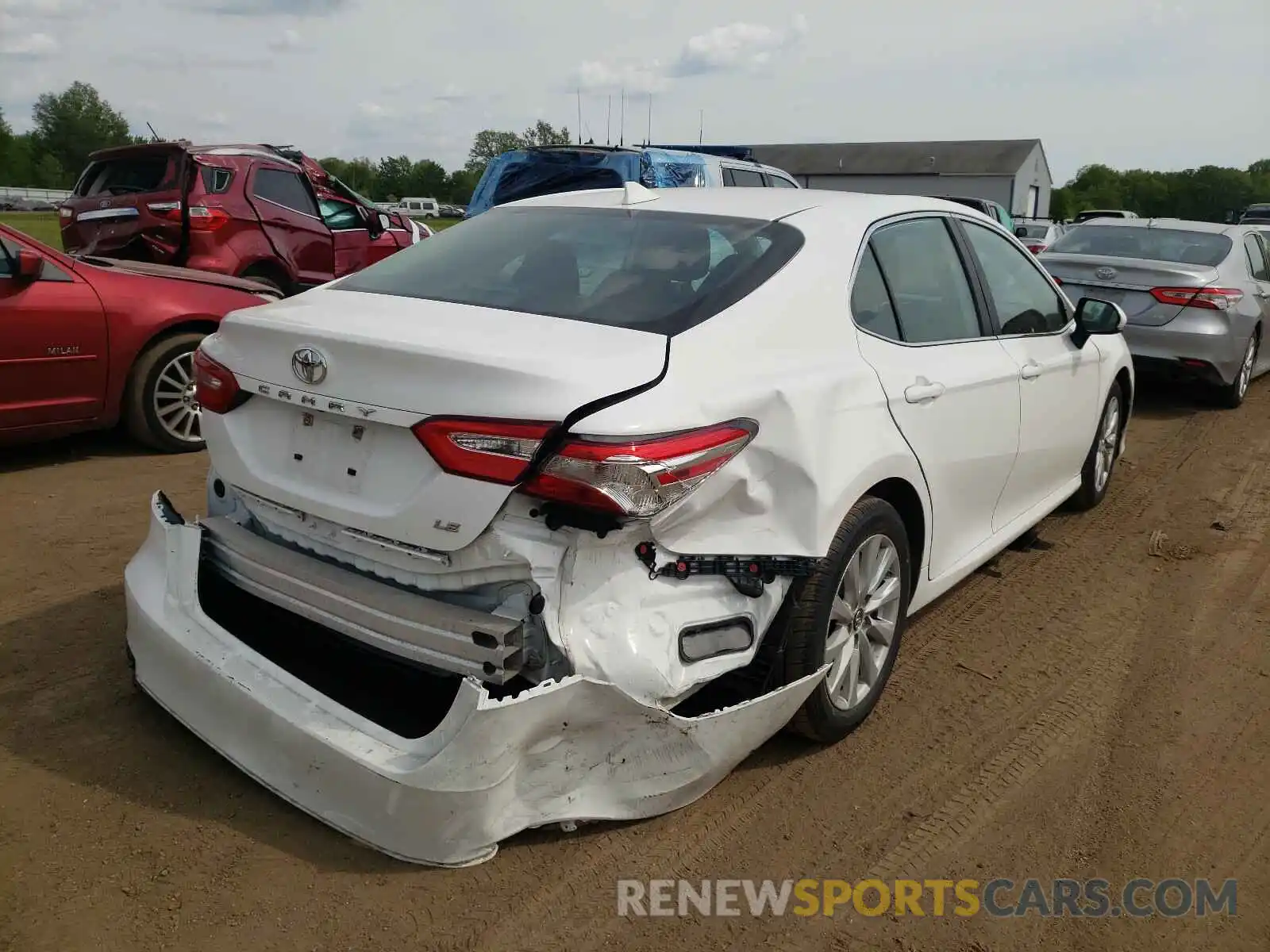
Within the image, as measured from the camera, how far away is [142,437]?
241 inches

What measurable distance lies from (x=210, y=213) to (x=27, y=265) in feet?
12.2

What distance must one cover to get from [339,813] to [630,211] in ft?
6.80

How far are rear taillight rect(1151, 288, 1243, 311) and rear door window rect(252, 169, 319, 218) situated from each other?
7.74 metres

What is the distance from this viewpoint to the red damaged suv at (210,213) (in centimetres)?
877

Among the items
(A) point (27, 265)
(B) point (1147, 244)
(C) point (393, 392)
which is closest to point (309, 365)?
(C) point (393, 392)

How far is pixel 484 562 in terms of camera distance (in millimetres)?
2418

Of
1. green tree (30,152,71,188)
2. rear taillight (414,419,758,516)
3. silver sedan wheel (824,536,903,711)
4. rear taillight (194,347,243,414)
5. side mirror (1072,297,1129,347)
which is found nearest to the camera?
rear taillight (414,419,758,516)

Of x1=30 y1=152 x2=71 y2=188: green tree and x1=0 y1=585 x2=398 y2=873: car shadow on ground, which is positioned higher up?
x1=30 y1=152 x2=71 y2=188: green tree

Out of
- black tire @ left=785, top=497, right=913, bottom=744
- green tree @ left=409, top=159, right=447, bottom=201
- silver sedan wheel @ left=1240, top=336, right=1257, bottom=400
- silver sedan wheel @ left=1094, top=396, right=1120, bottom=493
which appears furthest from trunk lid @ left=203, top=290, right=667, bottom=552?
green tree @ left=409, top=159, right=447, bottom=201

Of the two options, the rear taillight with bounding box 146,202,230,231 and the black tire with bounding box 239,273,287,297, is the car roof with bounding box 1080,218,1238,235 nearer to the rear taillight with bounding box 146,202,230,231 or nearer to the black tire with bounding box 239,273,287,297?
the black tire with bounding box 239,273,287,297

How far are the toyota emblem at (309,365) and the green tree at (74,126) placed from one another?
104711 mm

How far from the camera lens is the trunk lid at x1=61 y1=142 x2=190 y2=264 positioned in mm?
8742

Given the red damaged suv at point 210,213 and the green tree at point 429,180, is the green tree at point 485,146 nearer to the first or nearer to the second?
the green tree at point 429,180

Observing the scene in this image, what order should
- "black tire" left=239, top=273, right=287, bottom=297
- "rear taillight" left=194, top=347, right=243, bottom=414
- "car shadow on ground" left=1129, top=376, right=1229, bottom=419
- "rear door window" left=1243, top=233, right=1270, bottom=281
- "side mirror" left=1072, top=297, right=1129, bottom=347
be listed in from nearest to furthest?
"rear taillight" left=194, top=347, right=243, bottom=414
"side mirror" left=1072, top=297, right=1129, bottom=347
"car shadow on ground" left=1129, top=376, right=1229, bottom=419
"rear door window" left=1243, top=233, right=1270, bottom=281
"black tire" left=239, top=273, right=287, bottom=297
